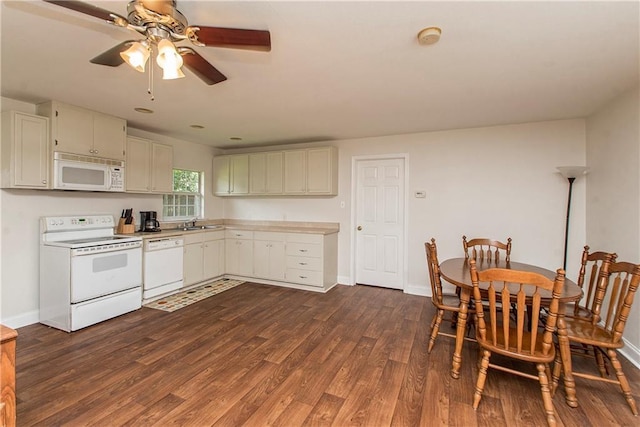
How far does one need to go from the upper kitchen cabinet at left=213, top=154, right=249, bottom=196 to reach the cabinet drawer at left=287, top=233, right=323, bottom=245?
134 cm

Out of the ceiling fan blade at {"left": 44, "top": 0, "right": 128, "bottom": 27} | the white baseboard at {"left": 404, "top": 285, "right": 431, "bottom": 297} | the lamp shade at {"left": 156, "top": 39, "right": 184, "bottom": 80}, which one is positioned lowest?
the white baseboard at {"left": 404, "top": 285, "right": 431, "bottom": 297}

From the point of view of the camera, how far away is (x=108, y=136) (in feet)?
11.6

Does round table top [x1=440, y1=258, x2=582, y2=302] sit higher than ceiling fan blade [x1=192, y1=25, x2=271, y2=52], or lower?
lower

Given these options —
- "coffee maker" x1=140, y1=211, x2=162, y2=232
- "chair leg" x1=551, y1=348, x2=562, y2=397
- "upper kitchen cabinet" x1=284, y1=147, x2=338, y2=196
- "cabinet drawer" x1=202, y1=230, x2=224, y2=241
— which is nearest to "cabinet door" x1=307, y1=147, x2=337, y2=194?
"upper kitchen cabinet" x1=284, y1=147, x2=338, y2=196

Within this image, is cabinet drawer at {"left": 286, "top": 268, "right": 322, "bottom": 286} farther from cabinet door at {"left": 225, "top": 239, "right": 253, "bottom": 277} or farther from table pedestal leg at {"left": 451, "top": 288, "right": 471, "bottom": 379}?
table pedestal leg at {"left": 451, "top": 288, "right": 471, "bottom": 379}

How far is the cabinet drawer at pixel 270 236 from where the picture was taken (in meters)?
4.62

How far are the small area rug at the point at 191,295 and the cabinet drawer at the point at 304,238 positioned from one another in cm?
119

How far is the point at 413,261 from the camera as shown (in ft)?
14.2

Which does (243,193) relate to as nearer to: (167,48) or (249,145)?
(249,145)

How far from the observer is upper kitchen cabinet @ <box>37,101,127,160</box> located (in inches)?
122

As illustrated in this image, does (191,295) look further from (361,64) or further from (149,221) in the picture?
(361,64)

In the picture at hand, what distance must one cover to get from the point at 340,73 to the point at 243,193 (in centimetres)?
340

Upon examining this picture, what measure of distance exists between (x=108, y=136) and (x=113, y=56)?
226cm

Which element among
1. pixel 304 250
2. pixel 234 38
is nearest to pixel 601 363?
pixel 304 250
